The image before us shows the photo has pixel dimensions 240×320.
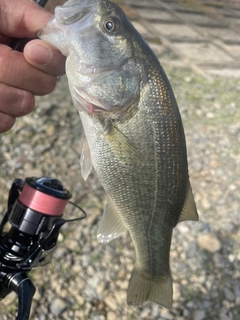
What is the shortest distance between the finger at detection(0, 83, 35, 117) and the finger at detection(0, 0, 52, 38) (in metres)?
0.24

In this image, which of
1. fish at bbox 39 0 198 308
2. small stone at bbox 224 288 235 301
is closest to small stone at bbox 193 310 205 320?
small stone at bbox 224 288 235 301

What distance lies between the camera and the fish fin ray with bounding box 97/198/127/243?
1.84 meters

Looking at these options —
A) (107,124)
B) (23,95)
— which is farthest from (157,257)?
(23,95)

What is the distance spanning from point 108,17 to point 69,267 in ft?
5.86

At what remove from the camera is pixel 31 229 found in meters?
1.83

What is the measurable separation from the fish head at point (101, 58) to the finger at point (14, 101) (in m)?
0.27

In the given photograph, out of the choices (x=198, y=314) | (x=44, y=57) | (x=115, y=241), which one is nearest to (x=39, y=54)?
(x=44, y=57)

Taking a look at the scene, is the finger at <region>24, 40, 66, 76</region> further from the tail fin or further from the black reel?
the tail fin

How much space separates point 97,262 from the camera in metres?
2.89

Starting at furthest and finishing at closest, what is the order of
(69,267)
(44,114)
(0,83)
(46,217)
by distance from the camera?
(44,114)
(69,267)
(46,217)
(0,83)

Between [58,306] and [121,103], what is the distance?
60.3 inches

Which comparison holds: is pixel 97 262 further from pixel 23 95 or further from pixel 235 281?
pixel 23 95

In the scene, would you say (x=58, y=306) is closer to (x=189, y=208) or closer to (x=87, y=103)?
(x=189, y=208)

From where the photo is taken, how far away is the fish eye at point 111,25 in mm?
1592
